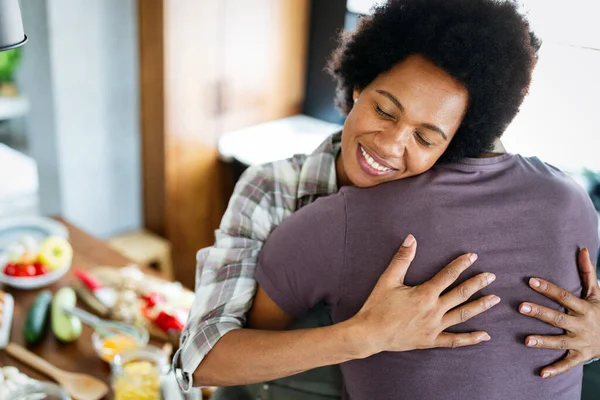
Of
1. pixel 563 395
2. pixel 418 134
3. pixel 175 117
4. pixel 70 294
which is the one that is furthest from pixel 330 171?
pixel 175 117

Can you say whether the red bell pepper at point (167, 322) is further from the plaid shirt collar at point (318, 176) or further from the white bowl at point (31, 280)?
the plaid shirt collar at point (318, 176)

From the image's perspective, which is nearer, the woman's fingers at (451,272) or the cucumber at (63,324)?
the woman's fingers at (451,272)

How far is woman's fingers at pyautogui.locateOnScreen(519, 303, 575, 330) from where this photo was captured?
3.23ft

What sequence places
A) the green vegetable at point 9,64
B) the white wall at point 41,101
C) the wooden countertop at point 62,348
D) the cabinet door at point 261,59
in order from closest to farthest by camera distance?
the wooden countertop at point 62,348 → the white wall at point 41,101 → the cabinet door at point 261,59 → the green vegetable at point 9,64

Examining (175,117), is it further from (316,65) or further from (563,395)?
(563,395)

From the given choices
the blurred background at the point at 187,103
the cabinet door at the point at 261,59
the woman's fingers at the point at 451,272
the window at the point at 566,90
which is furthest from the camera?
the cabinet door at the point at 261,59

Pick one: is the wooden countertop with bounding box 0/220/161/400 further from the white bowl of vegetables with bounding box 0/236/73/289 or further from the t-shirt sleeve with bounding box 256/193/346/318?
the t-shirt sleeve with bounding box 256/193/346/318

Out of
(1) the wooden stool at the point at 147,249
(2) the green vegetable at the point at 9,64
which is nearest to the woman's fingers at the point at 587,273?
(1) the wooden stool at the point at 147,249

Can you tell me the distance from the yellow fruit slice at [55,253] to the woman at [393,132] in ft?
2.50

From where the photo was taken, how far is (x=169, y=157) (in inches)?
103

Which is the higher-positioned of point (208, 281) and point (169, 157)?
point (208, 281)

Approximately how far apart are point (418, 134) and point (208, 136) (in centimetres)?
172

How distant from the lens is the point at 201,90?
8.51 ft

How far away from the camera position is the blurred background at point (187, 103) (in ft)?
7.30
